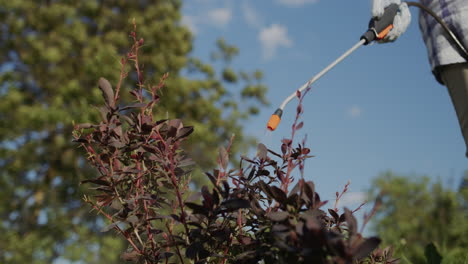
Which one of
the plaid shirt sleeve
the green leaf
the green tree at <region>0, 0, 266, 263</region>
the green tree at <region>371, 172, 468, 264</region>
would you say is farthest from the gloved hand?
the green tree at <region>371, 172, 468, 264</region>

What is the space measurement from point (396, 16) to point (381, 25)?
0.35 meters

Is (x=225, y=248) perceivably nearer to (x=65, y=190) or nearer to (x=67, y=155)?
(x=67, y=155)

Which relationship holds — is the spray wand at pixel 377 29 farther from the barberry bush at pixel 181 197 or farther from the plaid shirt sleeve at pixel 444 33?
the barberry bush at pixel 181 197

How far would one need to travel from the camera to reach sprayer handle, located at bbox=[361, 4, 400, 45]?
101 inches

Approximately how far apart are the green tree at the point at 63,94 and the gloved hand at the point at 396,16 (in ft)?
20.1

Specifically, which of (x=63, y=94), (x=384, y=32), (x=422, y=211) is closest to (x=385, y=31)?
(x=384, y=32)

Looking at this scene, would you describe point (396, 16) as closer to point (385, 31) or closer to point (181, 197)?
point (385, 31)

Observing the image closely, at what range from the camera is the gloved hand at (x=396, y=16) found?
2680 millimetres

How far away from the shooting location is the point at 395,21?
2.83m

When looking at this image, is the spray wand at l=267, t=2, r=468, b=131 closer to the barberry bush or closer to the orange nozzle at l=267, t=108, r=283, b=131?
the orange nozzle at l=267, t=108, r=283, b=131

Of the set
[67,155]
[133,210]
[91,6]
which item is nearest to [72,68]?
[91,6]

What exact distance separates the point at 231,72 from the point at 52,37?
476 cm

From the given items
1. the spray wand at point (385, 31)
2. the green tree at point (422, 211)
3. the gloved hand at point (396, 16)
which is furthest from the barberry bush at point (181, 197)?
the green tree at point (422, 211)

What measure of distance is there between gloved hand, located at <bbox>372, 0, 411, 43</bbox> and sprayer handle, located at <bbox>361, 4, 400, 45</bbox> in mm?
48
